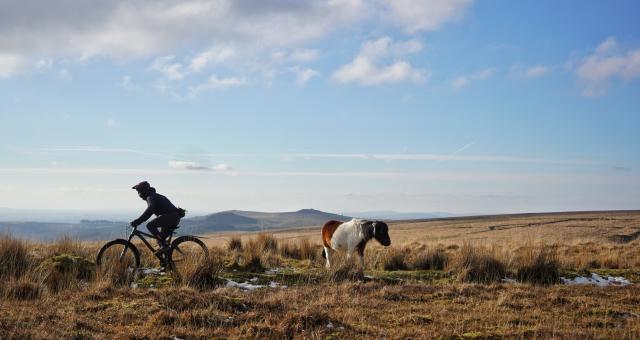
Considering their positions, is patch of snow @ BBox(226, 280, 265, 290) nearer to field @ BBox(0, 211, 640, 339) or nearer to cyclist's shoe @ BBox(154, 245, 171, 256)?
field @ BBox(0, 211, 640, 339)

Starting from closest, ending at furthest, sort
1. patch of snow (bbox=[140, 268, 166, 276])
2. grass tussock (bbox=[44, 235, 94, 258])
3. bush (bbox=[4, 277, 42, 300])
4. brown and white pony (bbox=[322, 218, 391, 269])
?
bush (bbox=[4, 277, 42, 300]) → patch of snow (bbox=[140, 268, 166, 276]) → brown and white pony (bbox=[322, 218, 391, 269]) → grass tussock (bbox=[44, 235, 94, 258])

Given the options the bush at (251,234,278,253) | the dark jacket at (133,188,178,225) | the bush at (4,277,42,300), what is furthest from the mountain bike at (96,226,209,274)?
the bush at (251,234,278,253)

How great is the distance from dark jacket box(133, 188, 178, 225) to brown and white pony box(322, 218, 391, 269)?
13.4 ft

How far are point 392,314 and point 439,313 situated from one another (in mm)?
789

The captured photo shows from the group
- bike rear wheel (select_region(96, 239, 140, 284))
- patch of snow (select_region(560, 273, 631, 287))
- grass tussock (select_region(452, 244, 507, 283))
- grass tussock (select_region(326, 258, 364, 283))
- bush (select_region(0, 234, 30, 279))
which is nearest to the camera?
bike rear wheel (select_region(96, 239, 140, 284))

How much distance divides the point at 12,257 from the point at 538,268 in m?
12.1

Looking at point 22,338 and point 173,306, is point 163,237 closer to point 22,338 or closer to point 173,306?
point 173,306

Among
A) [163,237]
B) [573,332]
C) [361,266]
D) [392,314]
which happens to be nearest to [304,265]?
[361,266]

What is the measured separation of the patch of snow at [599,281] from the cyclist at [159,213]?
9.32 meters

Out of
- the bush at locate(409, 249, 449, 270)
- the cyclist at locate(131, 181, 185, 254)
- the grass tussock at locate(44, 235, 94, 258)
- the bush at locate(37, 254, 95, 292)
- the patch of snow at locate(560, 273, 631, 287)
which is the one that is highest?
the cyclist at locate(131, 181, 185, 254)

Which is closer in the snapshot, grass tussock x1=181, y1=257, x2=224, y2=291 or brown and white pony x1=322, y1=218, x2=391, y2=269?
grass tussock x1=181, y1=257, x2=224, y2=291

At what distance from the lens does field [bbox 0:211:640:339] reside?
7238 millimetres

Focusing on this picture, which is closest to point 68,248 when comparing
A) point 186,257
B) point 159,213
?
point 159,213

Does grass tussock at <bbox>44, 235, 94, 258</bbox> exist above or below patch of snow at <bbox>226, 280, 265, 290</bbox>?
above
